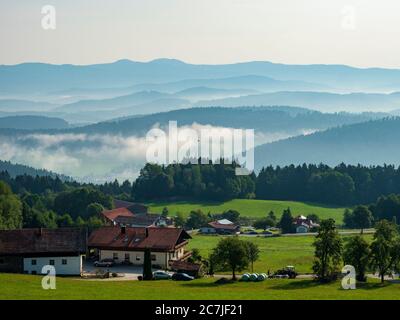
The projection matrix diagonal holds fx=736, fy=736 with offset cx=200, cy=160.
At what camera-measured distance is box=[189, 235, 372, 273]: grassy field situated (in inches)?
2769

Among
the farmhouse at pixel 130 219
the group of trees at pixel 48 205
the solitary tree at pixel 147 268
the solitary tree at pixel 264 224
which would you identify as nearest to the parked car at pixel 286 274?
the solitary tree at pixel 147 268

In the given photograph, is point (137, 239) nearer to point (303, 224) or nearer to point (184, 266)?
point (184, 266)

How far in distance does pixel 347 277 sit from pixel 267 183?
10331 cm

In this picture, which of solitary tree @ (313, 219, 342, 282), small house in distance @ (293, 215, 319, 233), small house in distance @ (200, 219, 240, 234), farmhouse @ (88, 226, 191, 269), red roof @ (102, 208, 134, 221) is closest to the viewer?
solitary tree @ (313, 219, 342, 282)

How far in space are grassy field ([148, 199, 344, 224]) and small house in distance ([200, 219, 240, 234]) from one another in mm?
14112

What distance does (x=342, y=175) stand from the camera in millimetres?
151375

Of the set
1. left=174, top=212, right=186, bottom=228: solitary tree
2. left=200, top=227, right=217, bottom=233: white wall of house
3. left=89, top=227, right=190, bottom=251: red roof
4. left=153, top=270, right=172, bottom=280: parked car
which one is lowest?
left=200, top=227, right=217, bottom=233: white wall of house

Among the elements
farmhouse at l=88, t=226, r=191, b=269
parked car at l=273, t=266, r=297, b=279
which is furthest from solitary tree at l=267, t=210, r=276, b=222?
parked car at l=273, t=266, r=297, b=279

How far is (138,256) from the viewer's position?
210 feet

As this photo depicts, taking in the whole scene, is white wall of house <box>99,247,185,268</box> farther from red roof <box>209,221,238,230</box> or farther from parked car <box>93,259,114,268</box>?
red roof <box>209,221,238,230</box>

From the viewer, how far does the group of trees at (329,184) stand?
14962 cm

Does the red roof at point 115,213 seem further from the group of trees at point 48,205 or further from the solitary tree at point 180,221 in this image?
the solitary tree at point 180,221

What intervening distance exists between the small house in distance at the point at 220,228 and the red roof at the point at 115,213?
42.8 feet

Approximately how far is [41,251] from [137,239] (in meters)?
12.0
